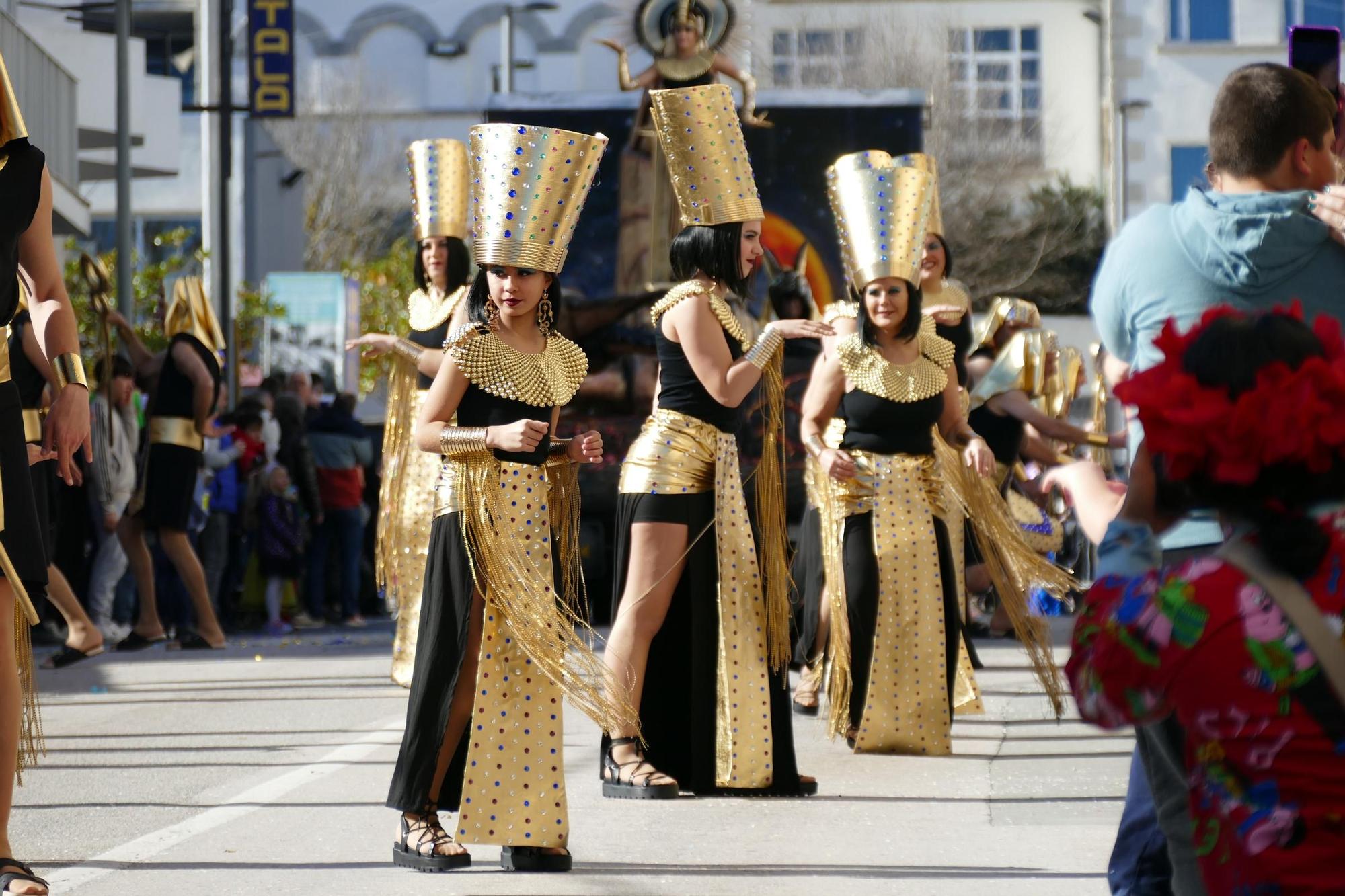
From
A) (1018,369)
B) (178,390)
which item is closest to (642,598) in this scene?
(1018,369)

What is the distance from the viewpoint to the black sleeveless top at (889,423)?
751 cm

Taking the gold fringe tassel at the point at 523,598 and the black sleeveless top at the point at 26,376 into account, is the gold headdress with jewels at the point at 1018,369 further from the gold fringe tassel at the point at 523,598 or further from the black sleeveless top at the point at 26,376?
→ the gold fringe tassel at the point at 523,598

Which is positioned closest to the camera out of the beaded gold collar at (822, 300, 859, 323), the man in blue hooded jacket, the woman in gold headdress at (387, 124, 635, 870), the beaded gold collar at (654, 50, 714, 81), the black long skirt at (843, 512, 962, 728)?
the man in blue hooded jacket

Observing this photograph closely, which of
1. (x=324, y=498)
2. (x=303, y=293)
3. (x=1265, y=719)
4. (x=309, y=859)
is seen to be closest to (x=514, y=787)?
(x=309, y=859)

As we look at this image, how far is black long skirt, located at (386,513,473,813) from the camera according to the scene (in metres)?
5.17

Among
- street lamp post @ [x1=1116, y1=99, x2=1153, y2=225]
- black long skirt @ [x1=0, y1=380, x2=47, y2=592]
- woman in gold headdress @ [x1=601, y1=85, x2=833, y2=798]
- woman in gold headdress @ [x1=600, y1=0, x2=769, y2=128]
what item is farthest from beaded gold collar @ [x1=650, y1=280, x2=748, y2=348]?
street lamp post @ [x1=1116, y1=99, x2=1153, y2=225]

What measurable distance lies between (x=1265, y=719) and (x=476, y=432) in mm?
2812

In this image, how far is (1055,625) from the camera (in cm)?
1470

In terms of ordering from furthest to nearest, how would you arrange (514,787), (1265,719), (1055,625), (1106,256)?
1. (1055,625)
2. (514,787)
3. (1106,256)
4. (1265,719)

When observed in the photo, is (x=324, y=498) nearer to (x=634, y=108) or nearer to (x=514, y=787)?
(x=634, y=108)

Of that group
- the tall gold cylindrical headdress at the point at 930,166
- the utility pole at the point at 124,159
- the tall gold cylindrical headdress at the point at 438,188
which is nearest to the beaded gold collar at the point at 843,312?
the tall gold cylindrical headdress at the point at 930,166

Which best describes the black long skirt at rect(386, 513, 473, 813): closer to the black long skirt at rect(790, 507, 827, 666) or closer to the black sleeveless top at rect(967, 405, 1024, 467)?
the black long skirt at rect(790, 507, 827, 666)

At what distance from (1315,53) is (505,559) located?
228cm

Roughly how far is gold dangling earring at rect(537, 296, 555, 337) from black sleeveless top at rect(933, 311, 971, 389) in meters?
3.64
